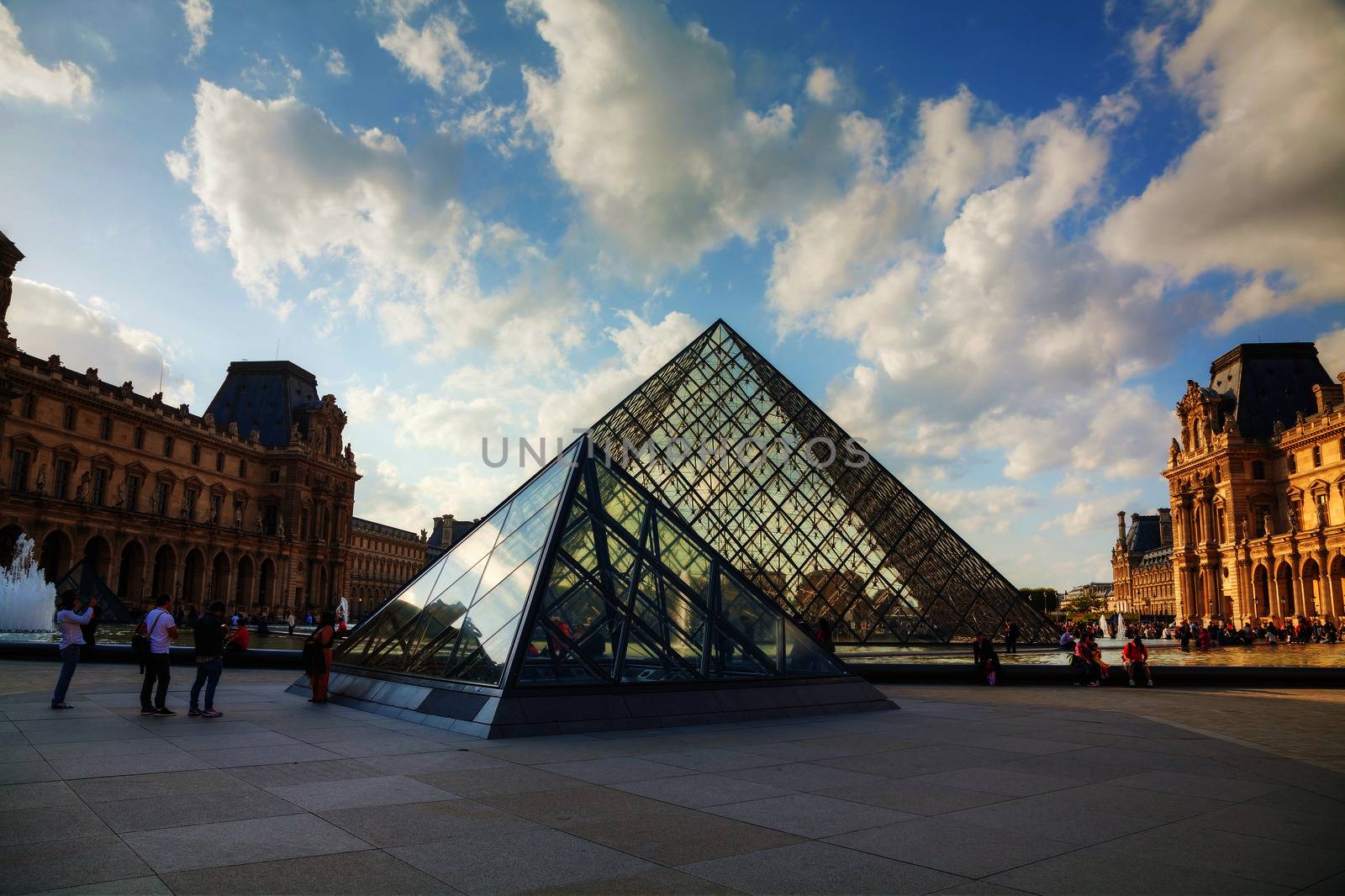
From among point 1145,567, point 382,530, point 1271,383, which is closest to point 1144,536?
point 1145,567

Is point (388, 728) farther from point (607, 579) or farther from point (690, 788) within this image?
point (690, 788)

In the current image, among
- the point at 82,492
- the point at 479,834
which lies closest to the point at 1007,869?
the point at 479,834

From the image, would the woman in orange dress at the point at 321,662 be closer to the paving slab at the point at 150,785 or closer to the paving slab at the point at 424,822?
the paving slab at the point at 150,785

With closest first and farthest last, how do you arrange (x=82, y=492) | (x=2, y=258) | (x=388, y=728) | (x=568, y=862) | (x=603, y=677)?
(x=568, y=862), (x=388, y=728), (x=603, y=677), (x=2, y=258), (x=82, y=492)

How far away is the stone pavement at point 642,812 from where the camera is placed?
3553 mm

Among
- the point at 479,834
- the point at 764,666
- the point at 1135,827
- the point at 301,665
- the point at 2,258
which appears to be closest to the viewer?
the point at 479,834

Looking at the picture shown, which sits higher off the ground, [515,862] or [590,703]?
[590,703]

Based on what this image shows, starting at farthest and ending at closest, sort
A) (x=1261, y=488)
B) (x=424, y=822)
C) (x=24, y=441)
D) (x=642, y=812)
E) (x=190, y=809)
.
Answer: (x=1261, y=488), (x=24, y=441), (x=642, y=812), (x=190, y=809), (x=424, y=822)

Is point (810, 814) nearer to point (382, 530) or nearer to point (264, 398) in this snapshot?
point (264, 398)

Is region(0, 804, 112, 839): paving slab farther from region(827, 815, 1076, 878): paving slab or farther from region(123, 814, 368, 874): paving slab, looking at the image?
region(827, 815, 1076, 878): paving slab

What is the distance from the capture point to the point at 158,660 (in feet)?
27.6

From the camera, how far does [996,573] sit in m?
23.6

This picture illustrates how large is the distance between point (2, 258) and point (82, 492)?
43.5ft

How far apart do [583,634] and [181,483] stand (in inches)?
2218
